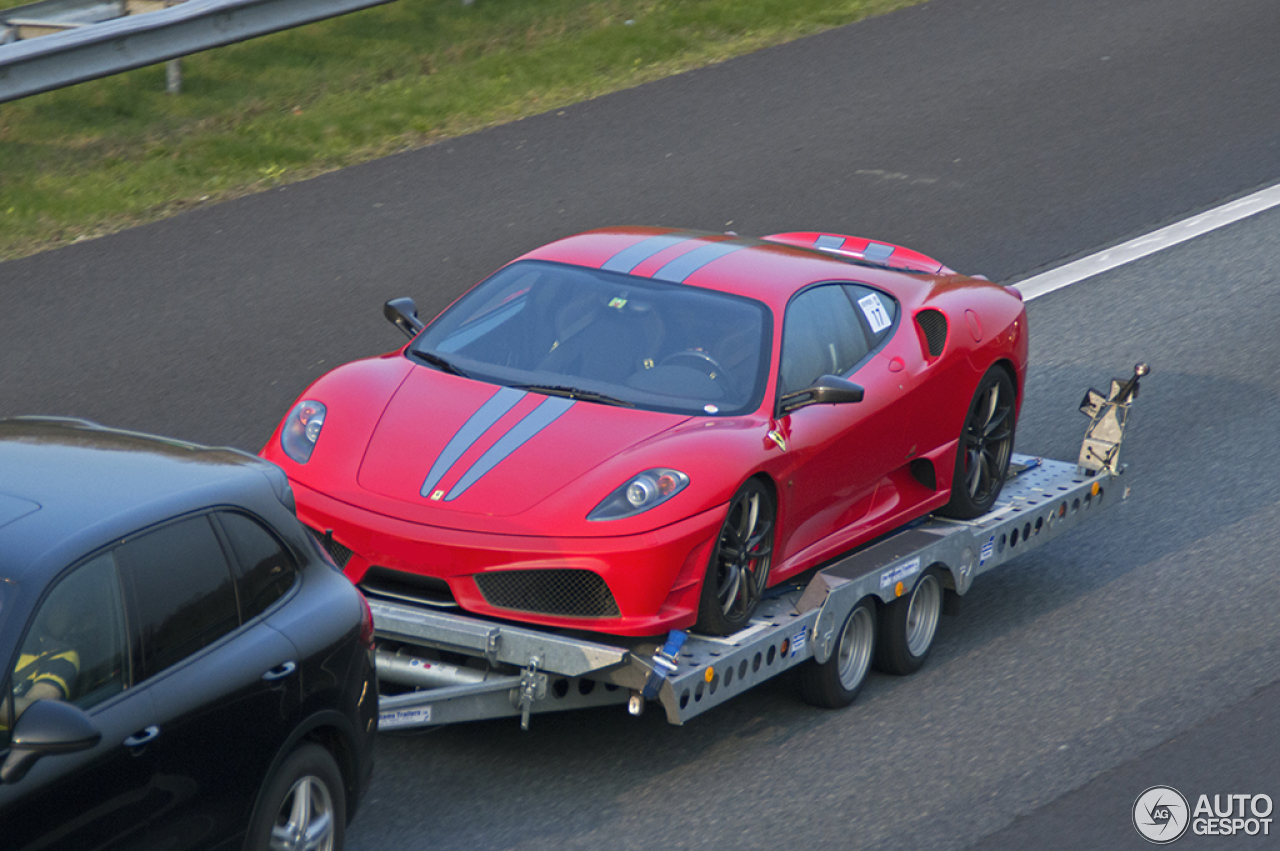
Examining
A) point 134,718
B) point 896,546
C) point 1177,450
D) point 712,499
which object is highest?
point 134,718

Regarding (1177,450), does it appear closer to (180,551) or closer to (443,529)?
(443,529)

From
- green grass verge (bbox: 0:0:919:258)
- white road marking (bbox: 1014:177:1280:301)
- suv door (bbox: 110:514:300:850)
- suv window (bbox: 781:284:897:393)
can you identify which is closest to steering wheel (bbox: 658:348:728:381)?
suv window (bbox: 781:284:897:393)

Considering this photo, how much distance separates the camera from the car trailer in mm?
6359

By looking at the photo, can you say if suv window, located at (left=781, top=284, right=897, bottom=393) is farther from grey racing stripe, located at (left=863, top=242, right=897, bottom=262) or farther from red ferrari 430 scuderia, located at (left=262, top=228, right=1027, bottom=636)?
grey racing stripe, located at (left=863, top=242, right=897, bottom=262)

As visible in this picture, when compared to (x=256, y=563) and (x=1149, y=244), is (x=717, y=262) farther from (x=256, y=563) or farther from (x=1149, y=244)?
(x=1149, y=244)

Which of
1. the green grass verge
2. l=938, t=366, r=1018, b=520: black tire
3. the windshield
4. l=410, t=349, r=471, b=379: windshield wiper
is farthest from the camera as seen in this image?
the green grass verge

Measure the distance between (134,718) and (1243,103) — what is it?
13.9 meters

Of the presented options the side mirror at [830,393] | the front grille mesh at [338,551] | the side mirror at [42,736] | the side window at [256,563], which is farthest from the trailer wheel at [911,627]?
the side mirror at [42,736]

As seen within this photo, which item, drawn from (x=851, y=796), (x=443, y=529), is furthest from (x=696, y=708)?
(x=443, y=529)

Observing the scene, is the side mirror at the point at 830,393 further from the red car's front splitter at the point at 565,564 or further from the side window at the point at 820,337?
the red car's front splitter at the point at 565,564

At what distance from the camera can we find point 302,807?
534 cm

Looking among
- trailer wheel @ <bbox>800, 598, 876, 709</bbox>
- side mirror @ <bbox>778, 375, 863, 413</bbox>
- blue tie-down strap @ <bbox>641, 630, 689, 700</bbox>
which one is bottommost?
trailer wheel @ <bbox>800, 598, 876, 709</bbox>

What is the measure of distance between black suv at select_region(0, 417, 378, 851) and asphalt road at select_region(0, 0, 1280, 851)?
3.08ft

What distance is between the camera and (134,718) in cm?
468
